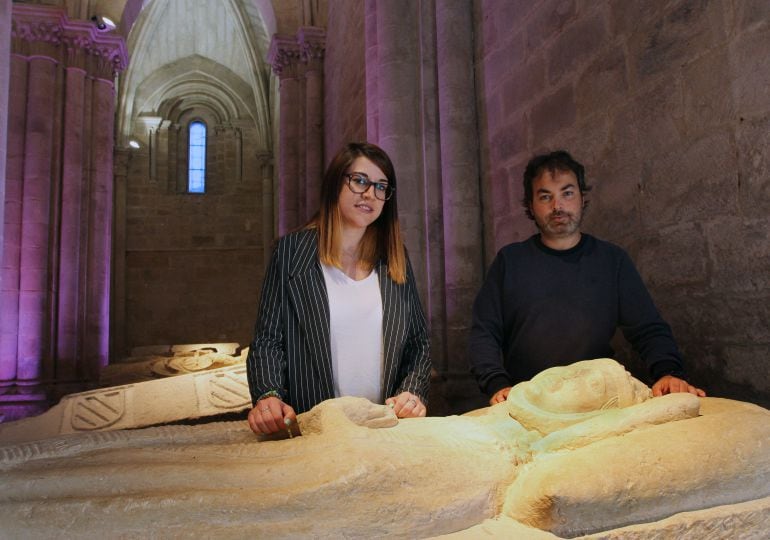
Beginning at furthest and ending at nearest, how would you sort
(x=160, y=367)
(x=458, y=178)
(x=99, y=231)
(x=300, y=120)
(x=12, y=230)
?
(x=300, y=120) < (x=99, y=231) < (x=12, y=230) < (x=160, y=367) < (x=458, y=178)

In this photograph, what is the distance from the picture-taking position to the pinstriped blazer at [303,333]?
6.37 ft

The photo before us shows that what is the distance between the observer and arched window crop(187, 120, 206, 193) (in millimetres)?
15984

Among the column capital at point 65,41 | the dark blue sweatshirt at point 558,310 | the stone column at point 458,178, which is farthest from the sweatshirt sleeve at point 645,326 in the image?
the column capital at point 65,41

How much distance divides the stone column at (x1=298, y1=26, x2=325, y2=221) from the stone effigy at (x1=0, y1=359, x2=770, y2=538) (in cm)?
747

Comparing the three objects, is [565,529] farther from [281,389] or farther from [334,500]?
[281,389]

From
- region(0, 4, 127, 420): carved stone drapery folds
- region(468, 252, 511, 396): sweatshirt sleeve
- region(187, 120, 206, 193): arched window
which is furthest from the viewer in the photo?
region(187, 120, 206, 193): arched window

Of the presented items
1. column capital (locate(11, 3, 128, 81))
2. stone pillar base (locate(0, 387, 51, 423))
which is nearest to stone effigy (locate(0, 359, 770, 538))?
stone pillar base (locate(0, 387, 51, 423))

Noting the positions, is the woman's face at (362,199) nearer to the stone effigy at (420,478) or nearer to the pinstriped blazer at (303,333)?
the pinstriped blazer at (303,333)

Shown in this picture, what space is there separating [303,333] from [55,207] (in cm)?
767

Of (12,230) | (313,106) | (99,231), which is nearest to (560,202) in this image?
(313,106)

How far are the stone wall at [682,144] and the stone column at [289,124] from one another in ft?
19.5

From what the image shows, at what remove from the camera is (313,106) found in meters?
9.05

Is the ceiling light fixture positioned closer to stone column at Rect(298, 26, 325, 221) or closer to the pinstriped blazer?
stone column at Rect(298, 26, 325, 221)

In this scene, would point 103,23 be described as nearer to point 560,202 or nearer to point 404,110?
point 404,110
